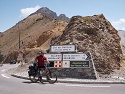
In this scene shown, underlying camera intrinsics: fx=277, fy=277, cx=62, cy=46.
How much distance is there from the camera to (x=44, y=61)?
16.0m

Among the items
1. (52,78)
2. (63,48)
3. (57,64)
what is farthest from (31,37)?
(52,78)

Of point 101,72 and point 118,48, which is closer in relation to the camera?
point 101,72

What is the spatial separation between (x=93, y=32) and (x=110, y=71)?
406 centimetres

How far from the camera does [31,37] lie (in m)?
97.2

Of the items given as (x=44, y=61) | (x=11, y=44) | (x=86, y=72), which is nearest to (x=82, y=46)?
(x=86, y=72)

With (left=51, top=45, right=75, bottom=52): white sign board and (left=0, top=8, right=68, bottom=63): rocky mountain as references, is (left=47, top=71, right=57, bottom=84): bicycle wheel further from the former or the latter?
(left=0, top=8, right=68, bottom=63): rocky mountain

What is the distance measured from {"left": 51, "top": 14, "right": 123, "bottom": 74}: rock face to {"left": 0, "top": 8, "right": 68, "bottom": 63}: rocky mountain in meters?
51.4

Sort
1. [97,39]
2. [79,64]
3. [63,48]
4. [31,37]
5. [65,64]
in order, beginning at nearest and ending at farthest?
[79,64] < [65,64] < [63,48] < [97,39] < [31,37]

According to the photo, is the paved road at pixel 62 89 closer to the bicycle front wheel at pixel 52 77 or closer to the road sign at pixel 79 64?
the bicycle front wheel at pixel 52 77

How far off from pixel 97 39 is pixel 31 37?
76.0m

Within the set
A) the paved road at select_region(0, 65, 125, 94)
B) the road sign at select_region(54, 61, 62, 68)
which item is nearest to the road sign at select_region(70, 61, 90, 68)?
the road sign at select_region(54, 61, 62, 68)

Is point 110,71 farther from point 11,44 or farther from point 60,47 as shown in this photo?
point 11,44

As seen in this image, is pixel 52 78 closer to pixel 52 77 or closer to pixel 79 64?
pixel 52 77

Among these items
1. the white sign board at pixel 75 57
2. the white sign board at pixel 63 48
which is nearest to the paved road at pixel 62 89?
the white sign board at pixel 75 57
